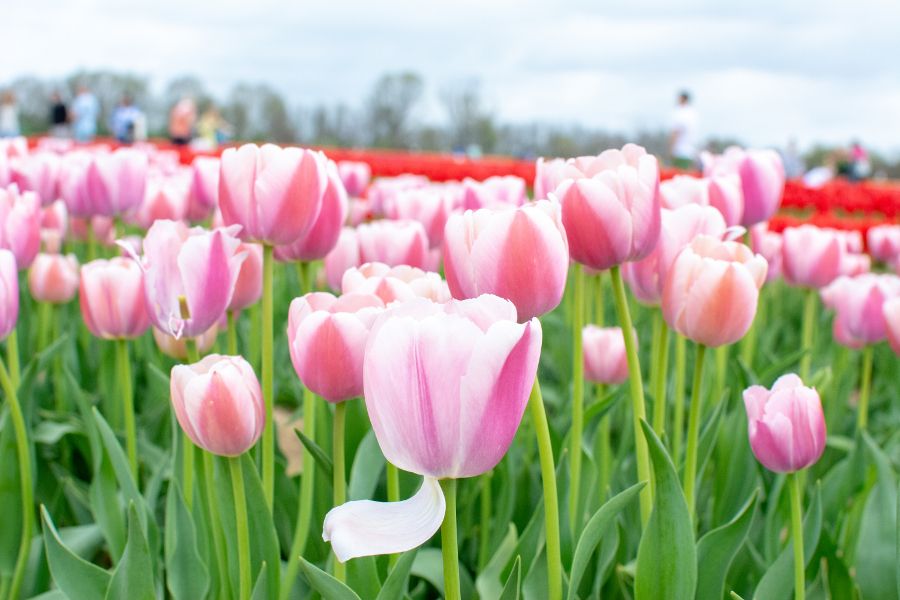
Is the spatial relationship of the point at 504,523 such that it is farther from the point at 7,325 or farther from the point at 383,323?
the point at 383,323

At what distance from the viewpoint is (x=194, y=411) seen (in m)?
1.20

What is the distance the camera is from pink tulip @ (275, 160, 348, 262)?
1555mm

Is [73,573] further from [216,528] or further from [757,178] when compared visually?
[757,178]

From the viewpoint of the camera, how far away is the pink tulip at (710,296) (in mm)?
1348

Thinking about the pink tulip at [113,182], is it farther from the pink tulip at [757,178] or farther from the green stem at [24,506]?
the pink tulip at [757,178]

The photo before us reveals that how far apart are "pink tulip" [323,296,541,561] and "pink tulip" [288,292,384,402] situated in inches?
10.6

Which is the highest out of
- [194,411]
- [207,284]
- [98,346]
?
[207,284]

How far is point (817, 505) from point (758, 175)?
83cm

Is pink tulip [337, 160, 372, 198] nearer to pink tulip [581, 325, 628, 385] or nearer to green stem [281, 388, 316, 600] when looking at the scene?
pink tulip [581, 325, 628, 385]

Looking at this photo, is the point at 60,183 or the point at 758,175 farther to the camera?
the point at 60,183

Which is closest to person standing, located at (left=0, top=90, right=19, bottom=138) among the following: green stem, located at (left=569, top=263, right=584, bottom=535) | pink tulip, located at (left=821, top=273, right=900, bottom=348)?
pink tulip, located at (left=821, top=273, right=900, bottom=348)

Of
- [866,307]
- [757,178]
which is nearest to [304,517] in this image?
[757,178]

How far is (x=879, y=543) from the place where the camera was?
1713mm

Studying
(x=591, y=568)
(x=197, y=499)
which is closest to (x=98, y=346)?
(x=197, y=499)
